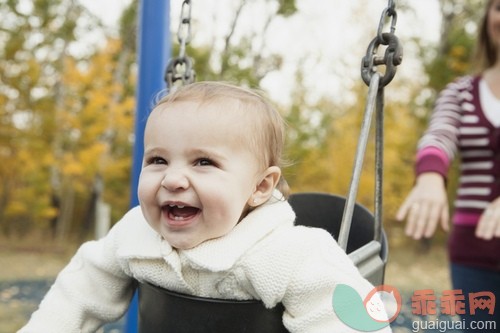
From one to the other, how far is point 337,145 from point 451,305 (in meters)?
5.50

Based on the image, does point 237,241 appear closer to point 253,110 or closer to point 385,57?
point 253,110

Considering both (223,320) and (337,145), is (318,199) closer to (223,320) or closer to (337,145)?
(223,320)

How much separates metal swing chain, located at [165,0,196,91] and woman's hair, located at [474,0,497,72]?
2.36ft

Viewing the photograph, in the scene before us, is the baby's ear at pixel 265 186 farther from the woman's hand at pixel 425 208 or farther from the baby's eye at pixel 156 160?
the woman's hand at pixel 425 208

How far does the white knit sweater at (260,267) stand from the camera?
67 centimetres

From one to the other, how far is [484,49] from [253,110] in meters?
0.86

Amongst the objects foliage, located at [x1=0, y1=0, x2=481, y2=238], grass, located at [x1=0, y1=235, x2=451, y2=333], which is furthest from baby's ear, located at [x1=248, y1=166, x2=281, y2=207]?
foliage, located at [x1=0, y1=0, x2=481, y2=238]

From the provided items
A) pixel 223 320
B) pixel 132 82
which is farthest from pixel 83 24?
pixel 223 320

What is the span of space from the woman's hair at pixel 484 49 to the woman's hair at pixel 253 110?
0.80 metres

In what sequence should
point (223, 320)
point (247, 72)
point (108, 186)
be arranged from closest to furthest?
point (223, 320), point (247, 72), point (108, 186)

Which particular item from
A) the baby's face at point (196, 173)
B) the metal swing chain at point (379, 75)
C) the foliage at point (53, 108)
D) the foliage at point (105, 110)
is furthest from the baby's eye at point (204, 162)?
the foliage at point (53, 108)

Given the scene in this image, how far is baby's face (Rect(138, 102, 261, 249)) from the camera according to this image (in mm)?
684

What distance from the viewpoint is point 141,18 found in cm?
150

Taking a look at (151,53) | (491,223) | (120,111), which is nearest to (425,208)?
(491,223)
